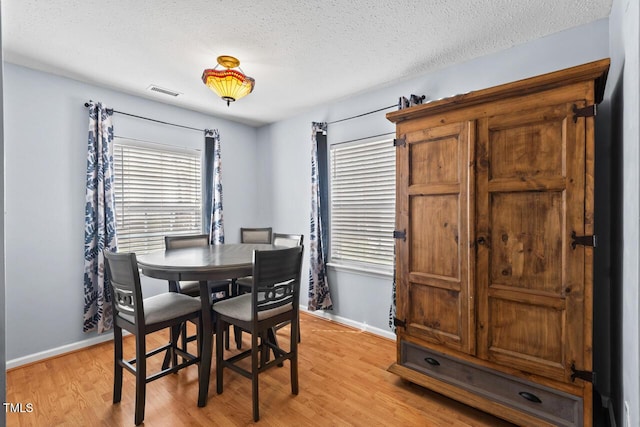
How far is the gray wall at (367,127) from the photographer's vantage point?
7.13 feet

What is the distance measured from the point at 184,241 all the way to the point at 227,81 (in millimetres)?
1661

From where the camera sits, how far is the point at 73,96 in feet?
9.46

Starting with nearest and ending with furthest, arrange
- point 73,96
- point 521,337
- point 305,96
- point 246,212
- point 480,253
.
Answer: point 521,337
point 480,253
point 73,96
point 305,96
point 246,212

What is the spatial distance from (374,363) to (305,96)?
2694mm

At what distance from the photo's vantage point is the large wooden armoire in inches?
64.3

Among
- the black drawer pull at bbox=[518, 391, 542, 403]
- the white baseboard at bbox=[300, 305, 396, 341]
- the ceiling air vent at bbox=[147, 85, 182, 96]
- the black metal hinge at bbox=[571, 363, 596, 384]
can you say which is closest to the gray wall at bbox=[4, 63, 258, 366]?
the ceiling air vent at bbox=[147, 85, 182, 96]

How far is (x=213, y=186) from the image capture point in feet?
12.8

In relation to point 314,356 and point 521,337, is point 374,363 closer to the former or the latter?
point 314,356

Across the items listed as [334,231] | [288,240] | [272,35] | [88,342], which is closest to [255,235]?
[288,240]

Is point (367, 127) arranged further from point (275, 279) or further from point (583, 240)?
point (583, 240)

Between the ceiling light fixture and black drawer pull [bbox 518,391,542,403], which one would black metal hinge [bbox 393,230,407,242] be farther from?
the ceiling light fixture

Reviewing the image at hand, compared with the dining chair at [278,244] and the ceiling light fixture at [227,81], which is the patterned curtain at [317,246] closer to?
the dining chair at [278,244]

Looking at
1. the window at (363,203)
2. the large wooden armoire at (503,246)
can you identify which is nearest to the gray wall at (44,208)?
the window at (363,203)

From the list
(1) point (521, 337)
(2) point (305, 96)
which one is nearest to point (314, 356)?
(1) point (521, 337)
